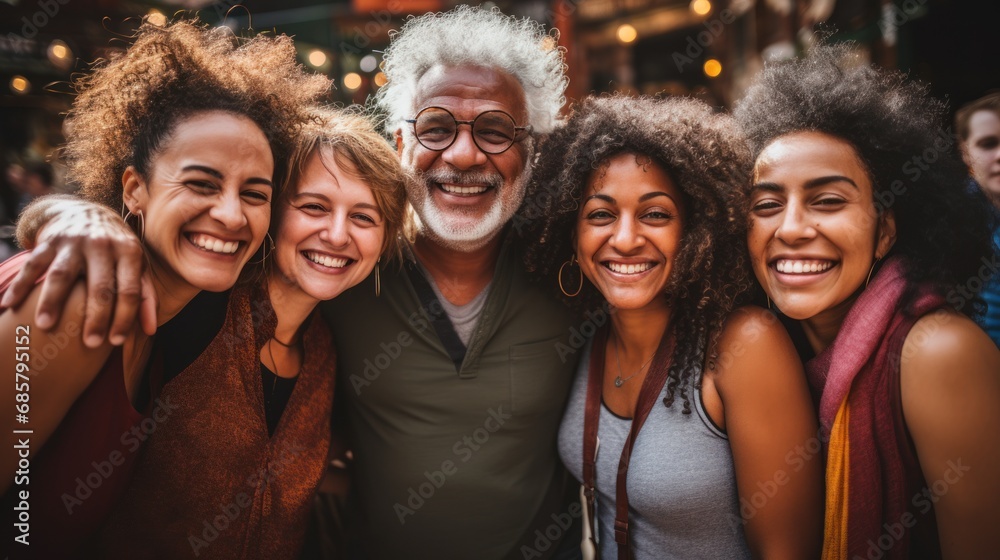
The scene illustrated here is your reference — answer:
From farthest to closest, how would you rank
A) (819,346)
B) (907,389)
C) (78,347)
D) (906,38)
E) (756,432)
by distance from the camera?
(906,38) < (819,346) < (756,432) < (907,389) < (78,347)

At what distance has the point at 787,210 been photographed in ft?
7.17

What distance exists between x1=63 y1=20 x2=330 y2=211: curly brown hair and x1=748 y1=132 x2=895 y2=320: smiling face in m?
2.08

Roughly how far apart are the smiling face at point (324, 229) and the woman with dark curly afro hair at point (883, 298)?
1.69 metres

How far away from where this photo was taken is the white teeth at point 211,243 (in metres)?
2.07

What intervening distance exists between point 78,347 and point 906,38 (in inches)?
229

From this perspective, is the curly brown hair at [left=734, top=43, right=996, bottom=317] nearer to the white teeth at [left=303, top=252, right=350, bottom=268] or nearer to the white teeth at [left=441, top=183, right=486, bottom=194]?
the white teeth at [left=441, top=183, right=486, bottom=194]

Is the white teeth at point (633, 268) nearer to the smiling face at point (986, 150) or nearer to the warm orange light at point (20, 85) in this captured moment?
the smiling face at point (986, 150)

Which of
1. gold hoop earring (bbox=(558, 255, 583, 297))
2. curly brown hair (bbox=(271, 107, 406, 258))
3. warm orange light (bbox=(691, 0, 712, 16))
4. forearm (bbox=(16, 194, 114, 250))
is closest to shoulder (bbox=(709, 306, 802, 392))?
gold hoop earring (bbox=(558, 255, 583, 297))

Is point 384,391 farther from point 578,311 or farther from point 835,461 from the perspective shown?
point 835,461

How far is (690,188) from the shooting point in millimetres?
2277

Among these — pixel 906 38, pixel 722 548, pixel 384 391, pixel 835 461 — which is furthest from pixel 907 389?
pixel 906 38

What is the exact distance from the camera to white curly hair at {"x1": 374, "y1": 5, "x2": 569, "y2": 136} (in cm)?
297

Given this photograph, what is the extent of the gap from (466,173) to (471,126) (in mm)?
241

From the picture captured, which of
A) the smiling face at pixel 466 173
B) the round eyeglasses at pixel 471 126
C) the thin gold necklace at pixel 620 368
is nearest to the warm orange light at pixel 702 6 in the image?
the smiling face at pixel 466 173
